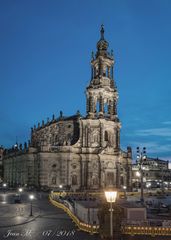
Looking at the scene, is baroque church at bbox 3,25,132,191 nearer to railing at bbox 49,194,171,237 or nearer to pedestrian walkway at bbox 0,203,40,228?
pedestrian walkway at bbox 0,203,40,228

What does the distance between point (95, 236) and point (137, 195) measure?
163 ft

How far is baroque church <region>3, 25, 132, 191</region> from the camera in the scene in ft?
266

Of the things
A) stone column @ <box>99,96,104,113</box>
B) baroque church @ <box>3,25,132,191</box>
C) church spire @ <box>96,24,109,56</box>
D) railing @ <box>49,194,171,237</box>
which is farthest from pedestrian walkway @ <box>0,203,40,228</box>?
church spire @ <box>96,24,109,56</box>

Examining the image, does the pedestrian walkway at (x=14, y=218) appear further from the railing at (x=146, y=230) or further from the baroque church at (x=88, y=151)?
the baroque church at (x=88, y=151)

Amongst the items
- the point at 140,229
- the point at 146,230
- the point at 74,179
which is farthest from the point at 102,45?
the point at 146,230

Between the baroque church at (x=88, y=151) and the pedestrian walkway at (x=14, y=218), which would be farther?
the baroque church at (x=88, y=151)

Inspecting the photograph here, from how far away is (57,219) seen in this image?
36.7 metres

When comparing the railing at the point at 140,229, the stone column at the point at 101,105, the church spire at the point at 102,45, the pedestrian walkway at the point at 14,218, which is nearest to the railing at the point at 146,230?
the railing at the point at 140,229

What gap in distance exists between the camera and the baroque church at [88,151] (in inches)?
3196

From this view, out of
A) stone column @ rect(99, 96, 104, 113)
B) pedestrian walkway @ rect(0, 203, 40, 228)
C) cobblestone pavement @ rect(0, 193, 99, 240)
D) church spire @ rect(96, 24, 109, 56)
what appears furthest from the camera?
church spire @ rect(96, 24, 109, 56)

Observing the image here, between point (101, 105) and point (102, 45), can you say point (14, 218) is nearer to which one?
point (101, 105)

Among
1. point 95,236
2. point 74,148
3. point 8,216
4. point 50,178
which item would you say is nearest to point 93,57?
point 74,148

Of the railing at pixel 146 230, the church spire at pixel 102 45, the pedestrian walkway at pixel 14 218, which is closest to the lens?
the railing at pixel 146 230

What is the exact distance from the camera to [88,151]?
275 ft
